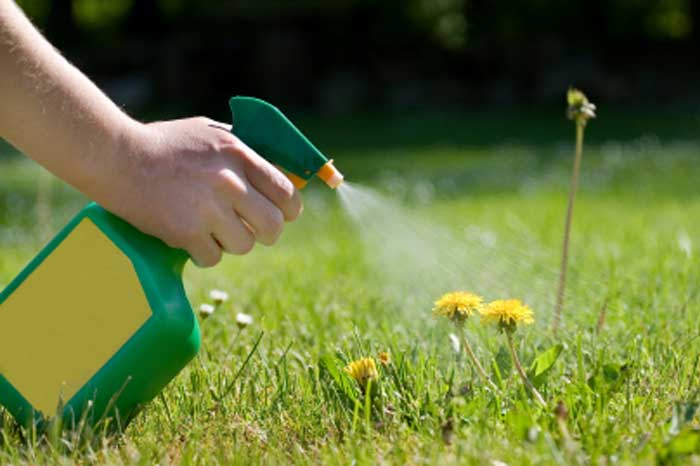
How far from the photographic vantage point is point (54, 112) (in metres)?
1.33

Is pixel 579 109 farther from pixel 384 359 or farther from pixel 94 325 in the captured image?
pixel 94 325

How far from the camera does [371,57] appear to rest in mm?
13820

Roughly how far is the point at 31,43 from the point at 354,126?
34.5 ft

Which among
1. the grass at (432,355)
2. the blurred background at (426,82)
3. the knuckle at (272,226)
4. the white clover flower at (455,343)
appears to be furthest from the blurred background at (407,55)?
the knuckle at (272,226)

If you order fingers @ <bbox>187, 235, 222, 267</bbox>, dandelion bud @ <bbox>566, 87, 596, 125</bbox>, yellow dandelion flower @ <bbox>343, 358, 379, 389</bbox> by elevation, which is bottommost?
yellow dandelion flower @ <bbox>343, 358, 379, 389</bbox>

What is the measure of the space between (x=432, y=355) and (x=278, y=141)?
1.41 feet

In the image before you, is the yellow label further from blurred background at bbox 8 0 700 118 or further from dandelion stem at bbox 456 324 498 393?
blurred background at bbox 8 0 700 118

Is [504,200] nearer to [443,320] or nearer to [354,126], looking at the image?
[443,320]

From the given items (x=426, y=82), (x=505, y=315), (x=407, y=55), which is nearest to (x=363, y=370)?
(x=505, y=315)

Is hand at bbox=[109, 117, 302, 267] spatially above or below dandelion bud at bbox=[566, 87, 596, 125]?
below

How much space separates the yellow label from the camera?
1.39 metres

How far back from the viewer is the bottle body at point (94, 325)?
4.47 feet

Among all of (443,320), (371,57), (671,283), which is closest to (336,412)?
(443,320)

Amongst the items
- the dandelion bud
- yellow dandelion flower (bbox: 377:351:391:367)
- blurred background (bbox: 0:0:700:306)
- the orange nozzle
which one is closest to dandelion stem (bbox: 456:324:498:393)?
yellow dandelion flower (bbox: 377:351:391:367)
